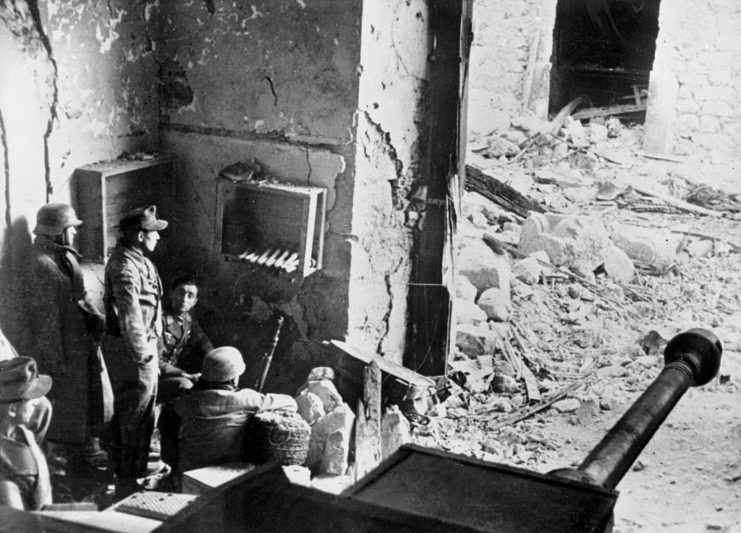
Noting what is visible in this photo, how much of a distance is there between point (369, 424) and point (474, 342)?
6.61ft

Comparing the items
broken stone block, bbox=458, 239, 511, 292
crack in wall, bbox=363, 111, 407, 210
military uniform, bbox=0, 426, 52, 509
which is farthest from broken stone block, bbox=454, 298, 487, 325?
military uniform, bbox=0, 426, 52, 509

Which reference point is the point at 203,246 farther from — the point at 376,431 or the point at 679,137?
the point at 679,137

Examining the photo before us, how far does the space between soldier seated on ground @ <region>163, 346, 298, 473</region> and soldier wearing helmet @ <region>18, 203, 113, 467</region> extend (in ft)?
2.77

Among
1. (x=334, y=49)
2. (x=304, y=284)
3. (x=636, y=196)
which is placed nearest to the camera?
(x=334, y=49)

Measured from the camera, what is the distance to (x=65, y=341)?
530 cm

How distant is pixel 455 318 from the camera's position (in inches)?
290

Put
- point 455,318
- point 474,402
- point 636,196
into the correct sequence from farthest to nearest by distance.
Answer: point 636,196, point 455,318, point 474,402

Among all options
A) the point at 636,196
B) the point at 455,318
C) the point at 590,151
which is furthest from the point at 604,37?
the point at 455,318

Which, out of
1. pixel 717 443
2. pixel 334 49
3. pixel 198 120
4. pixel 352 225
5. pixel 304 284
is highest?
pixel 334 49

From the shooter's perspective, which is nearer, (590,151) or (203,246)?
(203,246)

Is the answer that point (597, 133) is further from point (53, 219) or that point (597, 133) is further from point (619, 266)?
point (53, 219)

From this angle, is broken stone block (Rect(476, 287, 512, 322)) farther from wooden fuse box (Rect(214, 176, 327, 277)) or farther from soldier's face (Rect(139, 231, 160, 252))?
soldier's face (Rect(139, 231, 160, 252))

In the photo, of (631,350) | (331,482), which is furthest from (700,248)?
(331,482)

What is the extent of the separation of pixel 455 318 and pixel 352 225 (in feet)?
5.92
